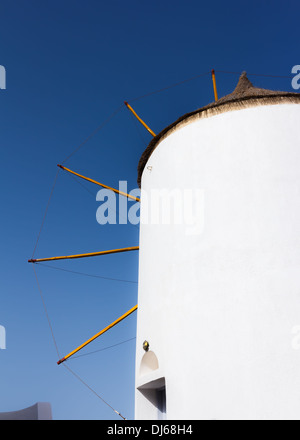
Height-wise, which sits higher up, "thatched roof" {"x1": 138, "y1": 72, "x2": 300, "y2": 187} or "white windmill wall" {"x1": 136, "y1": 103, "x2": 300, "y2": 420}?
"thatched roof" {"x1": 138, "y1": 72, "x2": 300, "y2": 187}

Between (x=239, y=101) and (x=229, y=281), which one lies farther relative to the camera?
(x=239, y=101)

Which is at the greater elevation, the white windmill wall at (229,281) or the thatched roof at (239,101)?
the thatched roof at (239,101)

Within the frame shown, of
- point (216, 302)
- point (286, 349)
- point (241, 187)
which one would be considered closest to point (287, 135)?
point (241, 187)

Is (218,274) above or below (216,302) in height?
above

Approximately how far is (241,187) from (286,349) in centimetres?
250

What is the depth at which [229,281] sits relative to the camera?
6.51m

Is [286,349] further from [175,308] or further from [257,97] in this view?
[257,97]

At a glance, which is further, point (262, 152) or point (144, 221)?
point (144, 221)

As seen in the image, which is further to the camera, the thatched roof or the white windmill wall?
the thatched roof

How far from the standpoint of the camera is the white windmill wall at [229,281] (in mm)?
5879

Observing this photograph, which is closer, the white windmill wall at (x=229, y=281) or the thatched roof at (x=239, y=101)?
the white windmill wall at (x=229, y=281)

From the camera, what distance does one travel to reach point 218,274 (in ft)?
21.8

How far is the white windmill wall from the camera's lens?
5879 millimetres

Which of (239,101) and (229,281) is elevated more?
(239,101)
